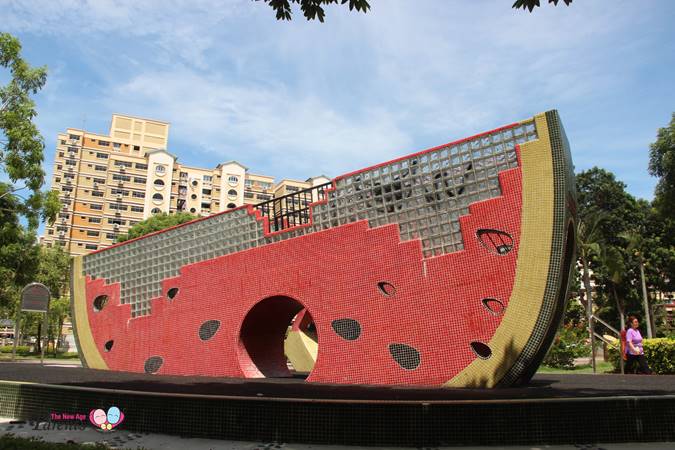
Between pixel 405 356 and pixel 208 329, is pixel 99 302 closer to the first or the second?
pixel 208 329

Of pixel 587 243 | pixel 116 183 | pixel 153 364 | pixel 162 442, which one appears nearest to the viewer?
pixel 162 442

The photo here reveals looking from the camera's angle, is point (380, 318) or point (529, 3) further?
point (380, 318)

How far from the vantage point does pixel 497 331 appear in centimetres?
1041

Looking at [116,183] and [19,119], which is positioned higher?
[116,183]

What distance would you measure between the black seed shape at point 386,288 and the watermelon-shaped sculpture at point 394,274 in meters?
0.04

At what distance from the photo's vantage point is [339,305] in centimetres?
1249

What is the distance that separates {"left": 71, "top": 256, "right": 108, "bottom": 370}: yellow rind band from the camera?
57.8 feet

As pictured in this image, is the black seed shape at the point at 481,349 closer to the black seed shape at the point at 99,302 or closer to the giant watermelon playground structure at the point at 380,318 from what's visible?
the giant watermelon playground structure at the point at 380,318

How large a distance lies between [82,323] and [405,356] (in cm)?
1263

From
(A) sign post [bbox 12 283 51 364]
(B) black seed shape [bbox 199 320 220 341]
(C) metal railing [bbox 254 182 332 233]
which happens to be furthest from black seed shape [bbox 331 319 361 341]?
(A) sign post [bbox 12 283 51 364]

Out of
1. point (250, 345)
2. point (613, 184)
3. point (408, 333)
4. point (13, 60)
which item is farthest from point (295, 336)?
point (613, 184)

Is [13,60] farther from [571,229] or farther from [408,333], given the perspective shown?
[571,229]

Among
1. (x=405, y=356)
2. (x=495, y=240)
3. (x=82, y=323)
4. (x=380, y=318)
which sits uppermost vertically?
(x=495, y=240)

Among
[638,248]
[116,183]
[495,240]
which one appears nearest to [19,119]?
[495,240]
